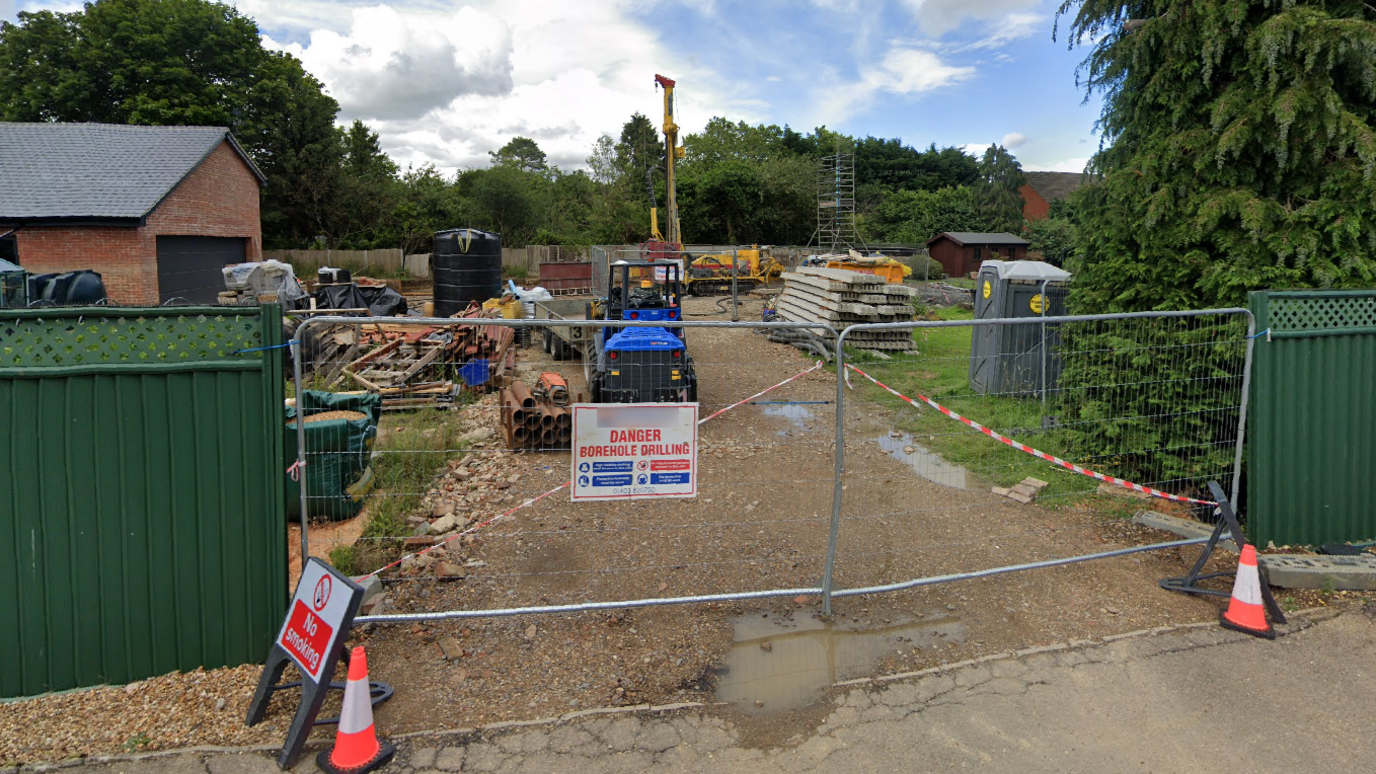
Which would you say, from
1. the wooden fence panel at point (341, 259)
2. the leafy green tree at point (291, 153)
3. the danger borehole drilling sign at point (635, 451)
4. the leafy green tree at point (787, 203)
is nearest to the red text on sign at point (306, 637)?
the danger borehole drilling sign at point (635, 451)

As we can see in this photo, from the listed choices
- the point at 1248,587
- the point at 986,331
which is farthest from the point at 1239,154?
the point at 986,331

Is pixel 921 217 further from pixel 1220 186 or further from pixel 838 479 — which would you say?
pixel 838 479

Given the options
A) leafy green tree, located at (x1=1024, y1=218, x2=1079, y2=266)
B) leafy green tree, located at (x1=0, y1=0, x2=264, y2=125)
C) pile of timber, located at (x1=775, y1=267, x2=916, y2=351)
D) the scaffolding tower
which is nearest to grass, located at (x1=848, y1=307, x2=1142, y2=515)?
pile of timber, located at (x1=775, y1=267, x2=916, y2=351)

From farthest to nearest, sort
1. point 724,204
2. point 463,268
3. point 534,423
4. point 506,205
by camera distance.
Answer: point 724,204
point 506,205
point 463,268
point 534,423

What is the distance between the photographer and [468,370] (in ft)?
41.3

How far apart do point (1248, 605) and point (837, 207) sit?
3328cm

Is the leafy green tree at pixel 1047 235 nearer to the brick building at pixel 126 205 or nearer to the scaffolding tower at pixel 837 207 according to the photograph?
the scaffolding tower at pixel 837 207

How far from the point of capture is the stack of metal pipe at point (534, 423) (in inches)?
330

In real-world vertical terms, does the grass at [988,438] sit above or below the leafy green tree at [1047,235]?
below

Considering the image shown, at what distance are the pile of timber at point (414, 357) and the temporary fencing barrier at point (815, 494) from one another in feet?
11.8

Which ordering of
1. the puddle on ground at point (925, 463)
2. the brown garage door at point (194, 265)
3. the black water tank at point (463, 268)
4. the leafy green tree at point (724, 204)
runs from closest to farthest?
the puddle on ground at point (925, 463)
the black water tank at point (463, 268)
the brown garage door at point (194, 265)
the leafy green tree at point (724, 204)

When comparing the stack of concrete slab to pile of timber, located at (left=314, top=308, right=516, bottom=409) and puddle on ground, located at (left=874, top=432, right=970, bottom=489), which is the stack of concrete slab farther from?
pile of timber, located at (left=314, top=308, right=516, bottom=409)

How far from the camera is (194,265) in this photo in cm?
2555

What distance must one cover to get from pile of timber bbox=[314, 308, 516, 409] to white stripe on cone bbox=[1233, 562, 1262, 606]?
952 centimetres
